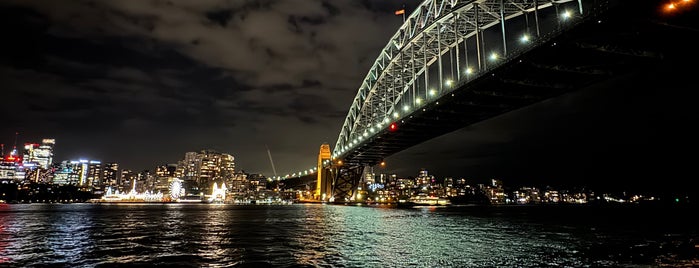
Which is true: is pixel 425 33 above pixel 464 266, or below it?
above

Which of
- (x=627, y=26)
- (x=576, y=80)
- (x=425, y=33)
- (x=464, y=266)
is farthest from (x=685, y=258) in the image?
(x=425, y=33)

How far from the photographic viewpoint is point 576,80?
37.1m

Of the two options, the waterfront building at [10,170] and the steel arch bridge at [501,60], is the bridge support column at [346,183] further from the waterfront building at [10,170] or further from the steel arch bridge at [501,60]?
the waterfront building at [10,170]

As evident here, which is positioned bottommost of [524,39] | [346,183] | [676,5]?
[346,183]

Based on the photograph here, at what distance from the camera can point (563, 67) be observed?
34.4m

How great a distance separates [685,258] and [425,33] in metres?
43.5

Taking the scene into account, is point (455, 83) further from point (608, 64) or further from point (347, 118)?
point (347, 118)

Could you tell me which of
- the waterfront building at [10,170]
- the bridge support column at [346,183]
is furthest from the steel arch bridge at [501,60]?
the waterfront building at [10,170]

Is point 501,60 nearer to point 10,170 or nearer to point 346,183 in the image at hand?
point 346,183

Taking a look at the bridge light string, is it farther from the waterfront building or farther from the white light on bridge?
the waterfront building

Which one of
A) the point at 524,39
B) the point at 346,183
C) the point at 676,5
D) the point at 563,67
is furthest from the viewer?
the point at 346,183

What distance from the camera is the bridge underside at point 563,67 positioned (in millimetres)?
26906

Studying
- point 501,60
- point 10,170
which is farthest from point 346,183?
point 10,170

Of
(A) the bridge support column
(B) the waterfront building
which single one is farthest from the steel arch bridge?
(B) the waterfront building
